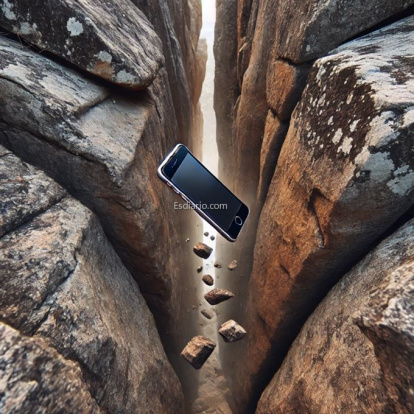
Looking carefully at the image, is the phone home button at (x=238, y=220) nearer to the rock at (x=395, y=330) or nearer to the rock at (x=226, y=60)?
the rock at (x=395, y=330)

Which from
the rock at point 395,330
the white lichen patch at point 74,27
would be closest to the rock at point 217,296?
the rock at point 395,330

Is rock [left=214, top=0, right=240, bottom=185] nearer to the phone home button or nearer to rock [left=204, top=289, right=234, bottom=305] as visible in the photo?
rock [left=204, top=289, right=234, bottom=305]

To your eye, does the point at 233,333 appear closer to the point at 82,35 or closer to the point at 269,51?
the point at 82,35

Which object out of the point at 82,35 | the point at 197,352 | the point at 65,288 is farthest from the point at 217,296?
the point at 82,35

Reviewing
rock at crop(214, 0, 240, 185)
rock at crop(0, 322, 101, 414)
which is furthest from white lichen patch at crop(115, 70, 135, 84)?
rock at crop(214, 0, 240, 185)

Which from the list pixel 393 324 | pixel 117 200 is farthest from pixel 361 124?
pixel 117 200

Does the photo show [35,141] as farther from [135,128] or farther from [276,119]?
[276,119]
